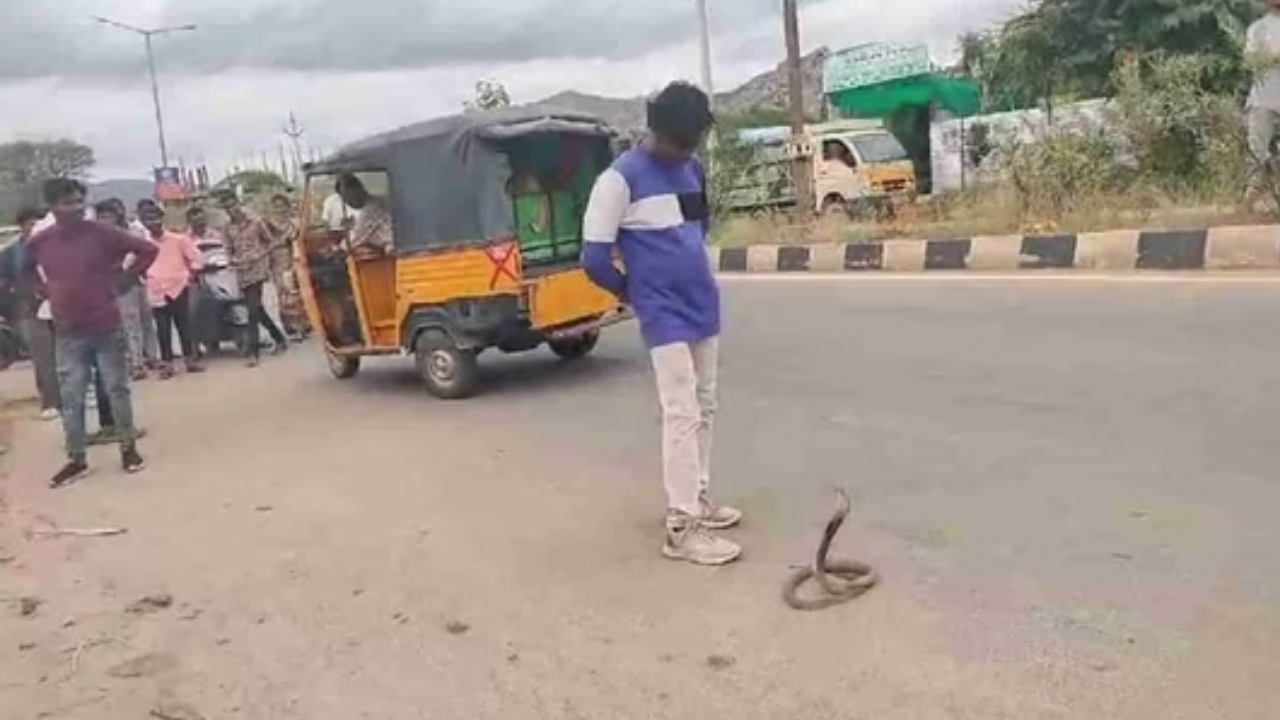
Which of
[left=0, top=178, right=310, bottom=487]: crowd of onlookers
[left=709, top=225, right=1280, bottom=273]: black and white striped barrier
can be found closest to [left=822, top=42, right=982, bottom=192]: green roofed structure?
[left=709, top=225, right=1280, bottom=273]: black and white striped barrier

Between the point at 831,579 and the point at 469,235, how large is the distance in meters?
4.89

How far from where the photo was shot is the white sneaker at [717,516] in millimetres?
5278

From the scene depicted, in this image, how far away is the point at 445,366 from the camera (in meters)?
9.28

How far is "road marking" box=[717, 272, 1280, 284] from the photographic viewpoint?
10.7 meters

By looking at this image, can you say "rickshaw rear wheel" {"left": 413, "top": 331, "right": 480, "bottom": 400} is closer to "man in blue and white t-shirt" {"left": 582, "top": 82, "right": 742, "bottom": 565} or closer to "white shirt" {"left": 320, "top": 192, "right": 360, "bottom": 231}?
"white shirt" {"left": 320, "top": 192, "right": 360, "bottom": 231}

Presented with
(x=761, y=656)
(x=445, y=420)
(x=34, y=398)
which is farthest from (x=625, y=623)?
(x=34, y=398)

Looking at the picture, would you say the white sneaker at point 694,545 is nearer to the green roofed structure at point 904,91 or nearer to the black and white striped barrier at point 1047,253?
the black and white striped barrier at point 1047,253

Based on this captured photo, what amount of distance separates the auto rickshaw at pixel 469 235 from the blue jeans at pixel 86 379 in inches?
82.4

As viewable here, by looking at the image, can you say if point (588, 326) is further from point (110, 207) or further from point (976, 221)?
point (976, 221)

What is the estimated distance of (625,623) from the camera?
443 cm

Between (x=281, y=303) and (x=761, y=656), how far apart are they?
11.1 meters

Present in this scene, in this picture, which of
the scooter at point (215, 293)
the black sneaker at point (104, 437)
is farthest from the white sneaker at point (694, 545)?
the scooter at point (215, 293)

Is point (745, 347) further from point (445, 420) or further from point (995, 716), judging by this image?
point (995, 716)

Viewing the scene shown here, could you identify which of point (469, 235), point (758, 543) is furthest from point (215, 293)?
point (758, 543)
